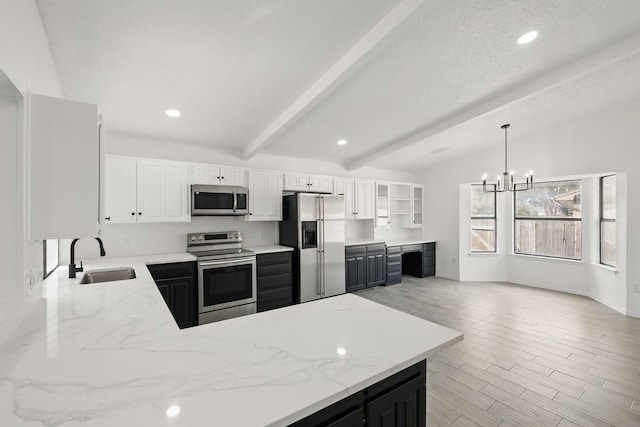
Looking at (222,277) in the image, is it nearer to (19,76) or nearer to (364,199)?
(19,76)

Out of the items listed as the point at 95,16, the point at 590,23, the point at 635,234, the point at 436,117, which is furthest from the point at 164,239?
the point at 635,234

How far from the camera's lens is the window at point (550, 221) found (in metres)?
5.28

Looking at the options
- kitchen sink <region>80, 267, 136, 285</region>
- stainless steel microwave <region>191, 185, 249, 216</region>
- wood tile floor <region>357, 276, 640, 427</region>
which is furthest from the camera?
stainless steel microwave <region>191, 185, 249, 216</region>

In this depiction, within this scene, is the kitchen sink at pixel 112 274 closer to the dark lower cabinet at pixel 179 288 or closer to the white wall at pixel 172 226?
the dark lower cabinet at pixel 179 288

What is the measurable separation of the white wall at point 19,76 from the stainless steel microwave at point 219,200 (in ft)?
7.21

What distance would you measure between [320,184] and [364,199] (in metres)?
1.17

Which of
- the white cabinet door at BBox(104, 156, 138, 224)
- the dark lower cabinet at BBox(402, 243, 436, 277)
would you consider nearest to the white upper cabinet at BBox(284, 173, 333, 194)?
the white cabinet door at BBox(104, 156, 138, 224)

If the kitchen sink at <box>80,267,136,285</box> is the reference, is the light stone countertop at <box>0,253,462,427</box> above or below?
above

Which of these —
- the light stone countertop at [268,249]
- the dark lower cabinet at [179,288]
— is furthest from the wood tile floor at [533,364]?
the dark lower cabinet at [179,288]

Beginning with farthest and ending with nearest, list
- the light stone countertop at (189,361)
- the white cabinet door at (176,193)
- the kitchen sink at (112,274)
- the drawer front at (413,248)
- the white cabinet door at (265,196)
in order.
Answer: the drawer front at (413,248) → the white cabinet door at (265,196) → the white cabinet door at (176,193) → the kitchen sink at (112,274) → the light stone countertop at (189,361)

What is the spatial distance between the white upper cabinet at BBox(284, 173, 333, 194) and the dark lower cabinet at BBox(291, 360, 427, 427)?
3.83m

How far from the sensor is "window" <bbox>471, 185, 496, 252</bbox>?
20.2ft

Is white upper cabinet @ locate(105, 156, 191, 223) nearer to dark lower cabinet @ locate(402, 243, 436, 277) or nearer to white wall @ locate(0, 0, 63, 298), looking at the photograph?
white wall @ locate(0, 0, 63, 298)

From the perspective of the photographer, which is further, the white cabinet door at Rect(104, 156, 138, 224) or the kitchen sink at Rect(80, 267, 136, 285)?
the white cabinet door at Rect(104, 156, 138, 224)
